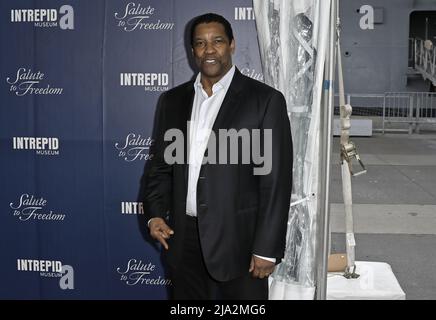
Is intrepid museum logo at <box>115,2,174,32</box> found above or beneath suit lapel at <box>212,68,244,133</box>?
above

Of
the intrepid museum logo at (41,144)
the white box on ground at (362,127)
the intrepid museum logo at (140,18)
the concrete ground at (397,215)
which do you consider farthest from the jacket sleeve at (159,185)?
the white box on ground at (362,127)

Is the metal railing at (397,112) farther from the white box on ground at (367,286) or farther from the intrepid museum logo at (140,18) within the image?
the intrepid museum logo at (140,18)

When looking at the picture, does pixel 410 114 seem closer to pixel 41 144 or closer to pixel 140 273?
pixel 140 273

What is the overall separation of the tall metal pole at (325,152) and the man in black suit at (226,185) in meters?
0.78

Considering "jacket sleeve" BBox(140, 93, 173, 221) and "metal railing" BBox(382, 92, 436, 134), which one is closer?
"jacket sleeve" BBox(140, 93, 173, 221)

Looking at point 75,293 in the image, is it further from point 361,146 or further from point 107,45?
point 361,146

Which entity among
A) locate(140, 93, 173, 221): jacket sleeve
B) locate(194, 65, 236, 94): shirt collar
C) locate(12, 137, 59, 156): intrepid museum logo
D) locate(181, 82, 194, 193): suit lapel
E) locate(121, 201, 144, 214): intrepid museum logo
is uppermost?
locate(194, 65, 236, 94): shirt collar

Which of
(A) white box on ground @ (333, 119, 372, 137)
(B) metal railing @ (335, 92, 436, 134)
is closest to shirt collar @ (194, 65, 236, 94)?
(A) white box on ground @ (333, 119, 372, 137)

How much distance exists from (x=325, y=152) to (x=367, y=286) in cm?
131

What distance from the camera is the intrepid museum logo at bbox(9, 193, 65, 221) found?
A: 4086 mm

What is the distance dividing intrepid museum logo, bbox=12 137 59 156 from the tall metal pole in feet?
6.82

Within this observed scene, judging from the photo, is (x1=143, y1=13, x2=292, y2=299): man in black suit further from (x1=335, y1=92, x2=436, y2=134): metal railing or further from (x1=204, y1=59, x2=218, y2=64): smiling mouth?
(x1=335, y1=92, x2=436, y2=134): metal railing

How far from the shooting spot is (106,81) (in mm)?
3963

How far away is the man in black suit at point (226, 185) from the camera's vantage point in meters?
2.55
